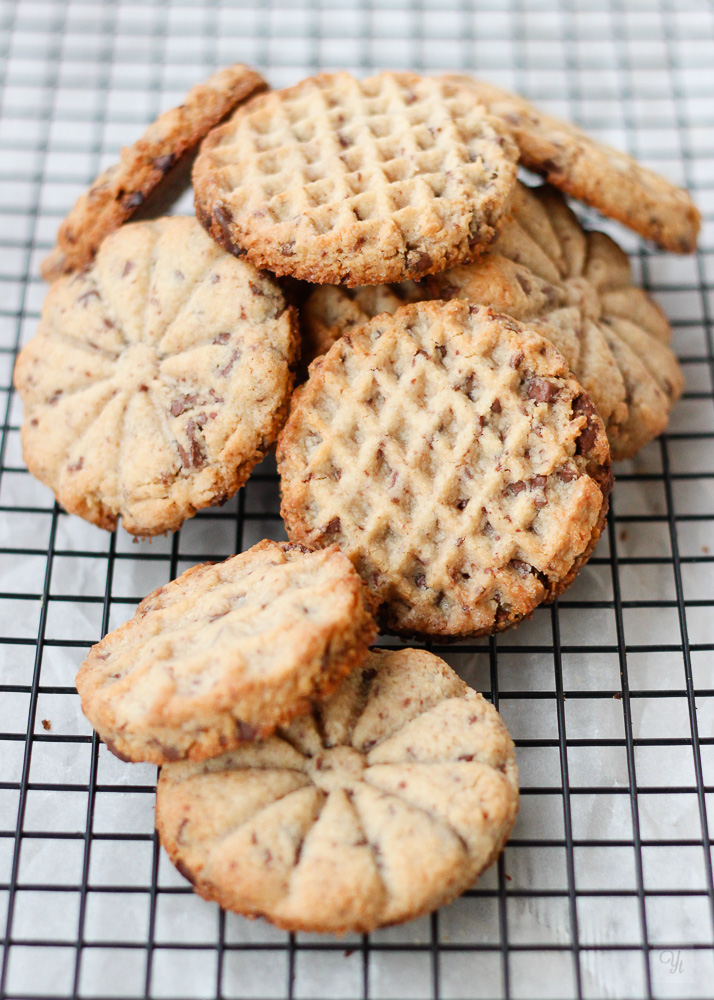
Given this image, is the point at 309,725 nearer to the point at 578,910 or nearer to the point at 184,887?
the point at 184,887

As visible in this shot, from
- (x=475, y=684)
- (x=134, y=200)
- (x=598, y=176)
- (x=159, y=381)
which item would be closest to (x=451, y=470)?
(x=475, y=684)

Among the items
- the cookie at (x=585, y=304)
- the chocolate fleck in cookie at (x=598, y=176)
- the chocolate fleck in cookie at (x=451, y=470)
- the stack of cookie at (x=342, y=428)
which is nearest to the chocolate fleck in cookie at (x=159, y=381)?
the stack of cookie at (x=342, y=428)

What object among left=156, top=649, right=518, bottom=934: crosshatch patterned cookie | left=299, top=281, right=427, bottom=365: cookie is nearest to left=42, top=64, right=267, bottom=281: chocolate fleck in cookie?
left=299, top=281, right=427, bottom=365: cookie

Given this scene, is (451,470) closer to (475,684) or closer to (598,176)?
(475,684)

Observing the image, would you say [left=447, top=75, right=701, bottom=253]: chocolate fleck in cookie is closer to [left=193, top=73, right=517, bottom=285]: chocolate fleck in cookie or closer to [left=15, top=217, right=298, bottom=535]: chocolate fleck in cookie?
[left=193, top=73, right=517, bottom=285]: chocolate fleck in cookie

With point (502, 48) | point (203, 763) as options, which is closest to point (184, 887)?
point (203, 763)

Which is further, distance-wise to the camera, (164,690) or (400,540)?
(400,540)

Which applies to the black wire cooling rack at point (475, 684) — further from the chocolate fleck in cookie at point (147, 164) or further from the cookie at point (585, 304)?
the chocolate fleck in cookie at point (147, 164)
